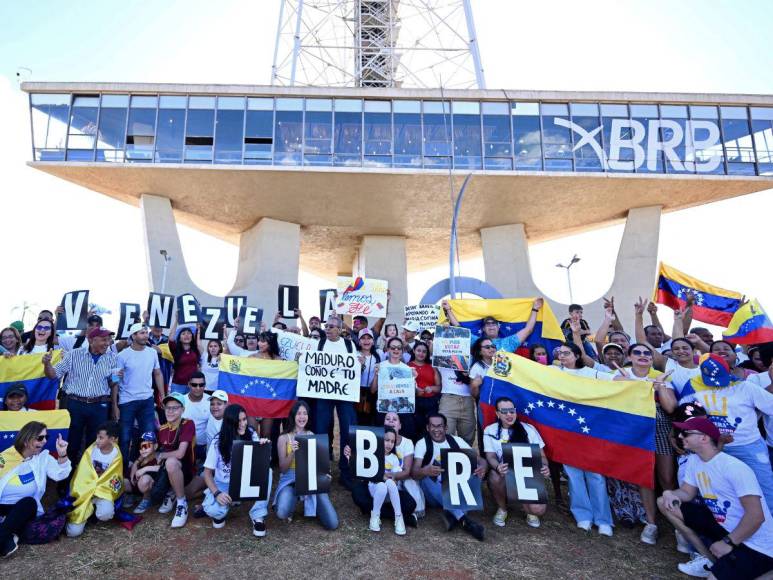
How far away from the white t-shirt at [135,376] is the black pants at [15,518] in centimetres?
187

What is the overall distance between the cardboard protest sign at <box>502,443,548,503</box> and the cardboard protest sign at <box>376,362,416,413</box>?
5.14ft

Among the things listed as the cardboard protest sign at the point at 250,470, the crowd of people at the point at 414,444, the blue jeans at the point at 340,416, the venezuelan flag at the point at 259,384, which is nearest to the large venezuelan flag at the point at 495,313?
the crowd of people at the point at 414,444

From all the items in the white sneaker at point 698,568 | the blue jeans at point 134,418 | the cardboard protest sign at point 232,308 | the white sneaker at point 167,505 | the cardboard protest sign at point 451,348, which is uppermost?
the cardboard protest sign at point 232,308

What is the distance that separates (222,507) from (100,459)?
5.20 ft

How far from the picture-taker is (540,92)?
23.8m

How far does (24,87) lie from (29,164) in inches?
145

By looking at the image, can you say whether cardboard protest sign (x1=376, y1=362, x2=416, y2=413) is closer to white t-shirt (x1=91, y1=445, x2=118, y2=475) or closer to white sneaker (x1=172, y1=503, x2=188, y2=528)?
white sneaker (x1=172, y1=503, x2=188, y2=528)

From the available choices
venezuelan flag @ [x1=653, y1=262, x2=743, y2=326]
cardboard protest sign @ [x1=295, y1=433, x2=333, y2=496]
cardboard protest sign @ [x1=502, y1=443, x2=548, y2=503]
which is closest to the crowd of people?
cardboard protest sign @ [x1=502, y1=443, x2=548, y2=503]

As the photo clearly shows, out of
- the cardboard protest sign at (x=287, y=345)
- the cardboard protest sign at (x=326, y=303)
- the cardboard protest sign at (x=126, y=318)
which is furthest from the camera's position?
the cardboard protest sign at (x=326, y=303)

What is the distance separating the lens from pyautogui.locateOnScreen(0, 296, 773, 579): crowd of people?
14.9 ft

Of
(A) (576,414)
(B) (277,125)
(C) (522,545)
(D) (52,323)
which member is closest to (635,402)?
(A) (576,414)

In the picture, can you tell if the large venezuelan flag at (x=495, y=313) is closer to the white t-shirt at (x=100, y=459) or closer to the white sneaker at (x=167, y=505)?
the white sneaker at (x=167, y=505)

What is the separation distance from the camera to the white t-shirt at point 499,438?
19.5 ft

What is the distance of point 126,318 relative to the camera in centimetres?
1031
